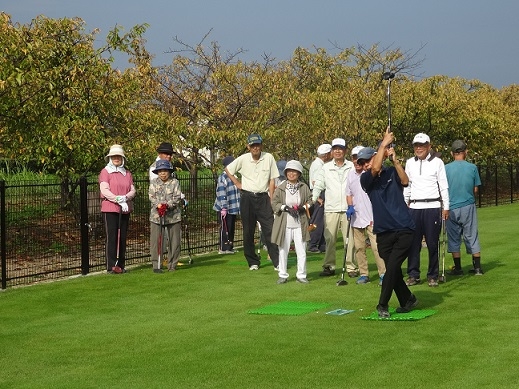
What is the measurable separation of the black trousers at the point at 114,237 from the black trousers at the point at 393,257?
6652 millimetres

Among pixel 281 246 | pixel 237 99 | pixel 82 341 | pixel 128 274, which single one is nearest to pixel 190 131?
pixel 237 99

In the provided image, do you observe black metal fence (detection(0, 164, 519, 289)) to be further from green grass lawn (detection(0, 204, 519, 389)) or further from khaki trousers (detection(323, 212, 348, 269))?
khaki trousers (detection(323, 212, 348, 269))

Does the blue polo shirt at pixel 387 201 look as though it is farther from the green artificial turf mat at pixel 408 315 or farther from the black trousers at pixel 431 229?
the black trousers at pixel 431 229

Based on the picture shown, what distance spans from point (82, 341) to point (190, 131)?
15654 mm

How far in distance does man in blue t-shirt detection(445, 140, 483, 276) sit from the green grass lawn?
545 millimetres

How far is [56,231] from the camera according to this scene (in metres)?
17.4

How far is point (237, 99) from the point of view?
28.4 metres

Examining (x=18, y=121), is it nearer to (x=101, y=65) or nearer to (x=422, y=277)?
(x=101, y=65)

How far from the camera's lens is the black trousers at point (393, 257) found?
11.8 metres

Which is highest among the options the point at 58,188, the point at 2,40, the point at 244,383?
the point at 2,40

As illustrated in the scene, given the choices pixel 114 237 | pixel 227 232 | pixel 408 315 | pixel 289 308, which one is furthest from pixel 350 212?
pixel 227 232

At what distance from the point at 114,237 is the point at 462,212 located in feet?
19.3

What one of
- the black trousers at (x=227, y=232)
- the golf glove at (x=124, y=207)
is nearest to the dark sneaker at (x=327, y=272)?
the golf glove at (x=124, y=207)

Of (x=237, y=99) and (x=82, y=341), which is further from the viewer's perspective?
(x=237, y=99)
